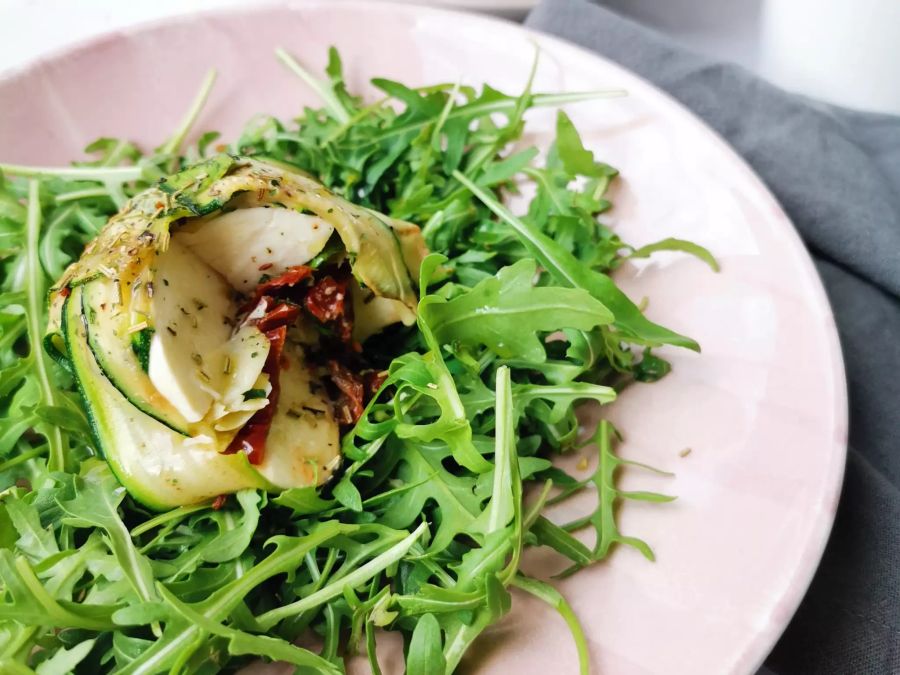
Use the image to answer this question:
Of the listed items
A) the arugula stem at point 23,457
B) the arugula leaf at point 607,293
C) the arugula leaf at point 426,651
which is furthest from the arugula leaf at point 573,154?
the arugula stem at point 23,457

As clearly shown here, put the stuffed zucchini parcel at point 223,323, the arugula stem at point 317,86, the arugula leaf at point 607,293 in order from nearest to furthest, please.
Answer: the stuffed zucchini parcel at point 223,323 < the arugula leaf at point 607,293 < the arugula stem at point 317,86

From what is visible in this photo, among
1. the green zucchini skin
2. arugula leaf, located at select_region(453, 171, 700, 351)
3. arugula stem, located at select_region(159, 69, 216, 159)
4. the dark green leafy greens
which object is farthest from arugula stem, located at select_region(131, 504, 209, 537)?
arugula stem, located at select_region(159, 69, 216, 159)

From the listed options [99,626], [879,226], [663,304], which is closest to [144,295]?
[99,626]

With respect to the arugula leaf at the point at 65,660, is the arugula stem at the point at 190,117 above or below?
above

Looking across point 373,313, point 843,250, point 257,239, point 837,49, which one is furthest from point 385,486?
point 837,49

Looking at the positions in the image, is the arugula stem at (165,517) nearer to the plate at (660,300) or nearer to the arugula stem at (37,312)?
the arugula stem at (37,312)

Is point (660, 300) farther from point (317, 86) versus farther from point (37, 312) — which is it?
point (37, 312)
